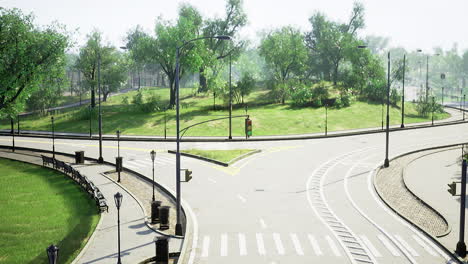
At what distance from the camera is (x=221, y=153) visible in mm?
40625

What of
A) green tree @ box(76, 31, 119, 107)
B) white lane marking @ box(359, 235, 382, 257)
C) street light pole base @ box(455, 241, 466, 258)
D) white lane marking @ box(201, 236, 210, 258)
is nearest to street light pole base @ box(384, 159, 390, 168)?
white lane marking @ box(359, 235, 382, 257)

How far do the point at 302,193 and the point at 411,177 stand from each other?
35.8 feet

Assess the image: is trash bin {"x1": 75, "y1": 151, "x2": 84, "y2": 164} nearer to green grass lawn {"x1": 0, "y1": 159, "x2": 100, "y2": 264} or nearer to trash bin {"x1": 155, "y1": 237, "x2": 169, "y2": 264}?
green grass lawn {"x1": 0, "y1": 159, "x2": 100, "y2": 264}

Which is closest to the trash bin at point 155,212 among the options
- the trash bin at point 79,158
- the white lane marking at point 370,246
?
the white lane marking at point 370,246

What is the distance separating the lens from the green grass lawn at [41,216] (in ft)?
62.1

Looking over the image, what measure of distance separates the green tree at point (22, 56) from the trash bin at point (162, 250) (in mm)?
35995

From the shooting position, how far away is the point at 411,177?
3247cm

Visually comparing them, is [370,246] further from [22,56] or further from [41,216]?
[22,56]

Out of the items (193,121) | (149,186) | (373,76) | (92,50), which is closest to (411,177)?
(149,186)

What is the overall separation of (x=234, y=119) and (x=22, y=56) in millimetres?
31148

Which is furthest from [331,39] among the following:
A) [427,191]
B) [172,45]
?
[427,191]

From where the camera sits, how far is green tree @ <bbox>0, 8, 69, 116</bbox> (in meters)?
44.3

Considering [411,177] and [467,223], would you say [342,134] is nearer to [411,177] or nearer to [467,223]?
[411,177]

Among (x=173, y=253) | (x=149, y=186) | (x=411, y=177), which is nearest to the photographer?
(x=173, y=253)
